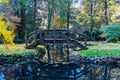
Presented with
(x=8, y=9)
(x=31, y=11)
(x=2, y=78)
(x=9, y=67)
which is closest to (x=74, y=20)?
(x=31, y=11)

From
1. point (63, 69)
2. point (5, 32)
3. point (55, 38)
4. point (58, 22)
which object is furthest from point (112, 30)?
point (5, 32)

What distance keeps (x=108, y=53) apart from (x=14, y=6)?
20.0 m

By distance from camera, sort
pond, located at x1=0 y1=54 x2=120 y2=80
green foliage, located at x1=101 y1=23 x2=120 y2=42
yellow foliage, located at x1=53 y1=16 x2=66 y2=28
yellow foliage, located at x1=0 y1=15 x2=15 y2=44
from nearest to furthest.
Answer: yellow foliage, located at x1=0 y1=15 x2=15 y2=44 → pond, located at x1=0 y1=54 x2=120 y2=80 → green foliage, located at x1=101 y1=23 x2=120 y2=42 → yellow foliage, located at x1=53 y1=16 x2=66 y2=28

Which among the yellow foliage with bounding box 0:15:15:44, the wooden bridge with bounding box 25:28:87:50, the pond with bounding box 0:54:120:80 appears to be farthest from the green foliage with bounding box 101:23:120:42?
the yellow foliage with bounding box 0:15:15:44

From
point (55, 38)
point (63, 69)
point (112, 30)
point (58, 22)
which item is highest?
point (58, 22)

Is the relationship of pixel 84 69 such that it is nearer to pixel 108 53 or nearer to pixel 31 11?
pixel 108 53

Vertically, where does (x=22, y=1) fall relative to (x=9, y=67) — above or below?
above

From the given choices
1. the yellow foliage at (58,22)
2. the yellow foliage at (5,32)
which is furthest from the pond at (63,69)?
the yellow foliage at (58,22)

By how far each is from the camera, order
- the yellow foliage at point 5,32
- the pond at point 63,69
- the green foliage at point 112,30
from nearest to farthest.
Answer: the yellow foliage at point 5,32 → the pond at point 63,69 → the green foliage at point 112,30

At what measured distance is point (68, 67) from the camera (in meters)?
19.2

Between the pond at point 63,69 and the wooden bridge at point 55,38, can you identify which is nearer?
the pond at point 63,69

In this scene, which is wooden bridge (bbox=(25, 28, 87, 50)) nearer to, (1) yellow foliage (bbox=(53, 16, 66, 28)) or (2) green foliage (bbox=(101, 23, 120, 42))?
(2) green foliage (bbox=(101, 23, 120, 42))

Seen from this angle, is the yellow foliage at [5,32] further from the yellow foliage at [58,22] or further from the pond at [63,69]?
the yellow foliage at [58,22]

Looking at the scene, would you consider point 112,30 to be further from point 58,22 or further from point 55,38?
point 58,22
